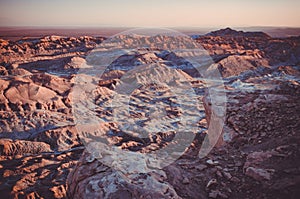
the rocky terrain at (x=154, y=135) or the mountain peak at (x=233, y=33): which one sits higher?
the mountain peak at (x=233, y=33)

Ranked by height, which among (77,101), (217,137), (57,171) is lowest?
(57,171)

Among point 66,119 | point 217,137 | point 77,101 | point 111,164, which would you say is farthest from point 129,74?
point 111,164

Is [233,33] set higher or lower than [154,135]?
higher

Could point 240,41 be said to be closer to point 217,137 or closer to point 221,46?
point 221,46

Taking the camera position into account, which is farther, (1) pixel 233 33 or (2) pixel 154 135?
(1) pixel 233 33

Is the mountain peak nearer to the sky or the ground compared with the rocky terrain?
nearer to the sky

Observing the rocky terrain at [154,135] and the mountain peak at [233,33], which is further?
the mountain peak at [233,33]

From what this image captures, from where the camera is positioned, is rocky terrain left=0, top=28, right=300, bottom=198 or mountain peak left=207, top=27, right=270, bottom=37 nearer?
rocky terrain left=0, top=28, right=300, bottom=198

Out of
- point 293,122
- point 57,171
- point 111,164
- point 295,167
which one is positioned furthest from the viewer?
point 57,171
